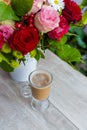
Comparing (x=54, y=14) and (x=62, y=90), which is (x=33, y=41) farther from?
(x=62, y=90)

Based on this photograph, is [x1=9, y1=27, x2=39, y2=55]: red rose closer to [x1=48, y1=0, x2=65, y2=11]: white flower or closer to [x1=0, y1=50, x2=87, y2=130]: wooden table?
[x1=48, y1=0, x2=65, y2=11]: white flower

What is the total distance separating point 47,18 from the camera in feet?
2.48

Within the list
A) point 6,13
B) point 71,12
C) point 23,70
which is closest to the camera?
point 6,13

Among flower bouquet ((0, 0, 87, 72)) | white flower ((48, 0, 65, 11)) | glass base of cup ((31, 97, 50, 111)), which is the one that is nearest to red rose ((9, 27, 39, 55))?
flower bouquet ((0, 0, 87, 72))

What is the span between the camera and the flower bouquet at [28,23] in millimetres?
754

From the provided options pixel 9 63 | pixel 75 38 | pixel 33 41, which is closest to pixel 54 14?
pixel 33 41

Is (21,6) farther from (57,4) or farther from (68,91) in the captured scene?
(68,91)

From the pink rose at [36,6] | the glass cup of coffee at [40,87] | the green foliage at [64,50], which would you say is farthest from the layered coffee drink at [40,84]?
the pink rose at [36,6]

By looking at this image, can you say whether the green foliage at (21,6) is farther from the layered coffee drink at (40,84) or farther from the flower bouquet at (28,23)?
the layered coffee drink at (40,84)

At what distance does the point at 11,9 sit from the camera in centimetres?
75

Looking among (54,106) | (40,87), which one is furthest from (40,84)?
(54,106)

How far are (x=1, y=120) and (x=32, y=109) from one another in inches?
4.5

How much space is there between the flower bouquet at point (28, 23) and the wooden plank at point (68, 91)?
0.69ft

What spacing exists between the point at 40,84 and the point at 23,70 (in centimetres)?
14
